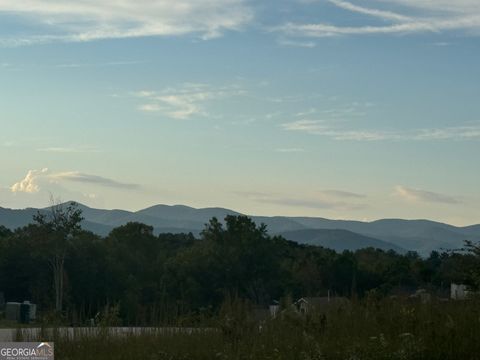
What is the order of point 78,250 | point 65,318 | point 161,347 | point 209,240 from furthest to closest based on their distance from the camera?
1. point 209,240
2. point 78,250
3. point 65,318
4. point 161,347

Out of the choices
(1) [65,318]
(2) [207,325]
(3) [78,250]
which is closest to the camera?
(2) [207,325]

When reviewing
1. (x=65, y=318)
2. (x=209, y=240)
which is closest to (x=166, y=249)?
(x=209, y=240)

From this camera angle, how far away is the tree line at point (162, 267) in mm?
72125

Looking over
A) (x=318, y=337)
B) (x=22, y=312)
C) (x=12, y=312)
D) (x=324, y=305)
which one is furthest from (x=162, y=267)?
(x=318, y=337)

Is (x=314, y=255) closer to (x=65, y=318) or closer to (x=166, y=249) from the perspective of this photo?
(x=166, y=249)

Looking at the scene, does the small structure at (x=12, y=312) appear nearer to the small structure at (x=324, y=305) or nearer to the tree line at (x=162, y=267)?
the tree line at (x=162, y=267)

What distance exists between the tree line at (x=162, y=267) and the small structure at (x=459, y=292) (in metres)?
46.1

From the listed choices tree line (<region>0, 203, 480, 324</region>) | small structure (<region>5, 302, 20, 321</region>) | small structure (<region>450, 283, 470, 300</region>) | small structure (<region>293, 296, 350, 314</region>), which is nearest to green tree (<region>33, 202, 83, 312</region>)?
tree line (<region>0, 203, 480, 324</region>)

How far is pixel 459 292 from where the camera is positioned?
1686 centimetres

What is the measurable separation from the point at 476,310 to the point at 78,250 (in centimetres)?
6544

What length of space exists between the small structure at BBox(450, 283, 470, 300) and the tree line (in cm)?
4606

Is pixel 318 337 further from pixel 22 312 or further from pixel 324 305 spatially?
pixel 22 312

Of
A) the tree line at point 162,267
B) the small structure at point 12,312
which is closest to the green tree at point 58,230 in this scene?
the tree line at point 162,267

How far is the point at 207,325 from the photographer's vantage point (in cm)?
1341
